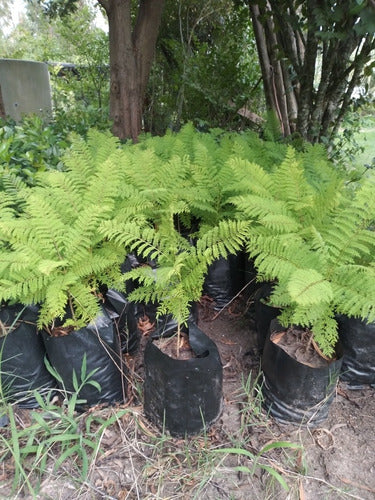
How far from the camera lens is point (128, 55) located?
4.48 m

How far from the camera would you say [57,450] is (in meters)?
1.62

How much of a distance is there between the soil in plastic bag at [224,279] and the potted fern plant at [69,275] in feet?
3.02

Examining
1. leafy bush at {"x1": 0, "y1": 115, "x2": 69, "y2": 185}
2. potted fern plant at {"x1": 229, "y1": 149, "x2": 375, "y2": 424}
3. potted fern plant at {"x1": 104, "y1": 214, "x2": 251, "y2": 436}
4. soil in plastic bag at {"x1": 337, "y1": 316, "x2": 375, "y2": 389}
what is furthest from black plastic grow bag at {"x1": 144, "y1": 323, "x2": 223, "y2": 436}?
leafy bush at {"x1": 0, "y1": 115, "x2": 69, "y2": 185}

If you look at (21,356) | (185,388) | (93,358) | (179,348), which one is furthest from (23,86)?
(185,388)

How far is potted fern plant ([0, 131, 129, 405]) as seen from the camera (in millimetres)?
1532

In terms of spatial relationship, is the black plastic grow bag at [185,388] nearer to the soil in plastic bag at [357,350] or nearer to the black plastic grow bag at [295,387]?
the black plastic grow bag at [295,387]

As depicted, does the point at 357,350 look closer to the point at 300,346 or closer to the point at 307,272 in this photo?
the point at 300,346

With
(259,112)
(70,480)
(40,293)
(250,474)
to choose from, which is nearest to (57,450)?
(70,480)

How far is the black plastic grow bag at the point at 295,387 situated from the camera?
5.30 feet

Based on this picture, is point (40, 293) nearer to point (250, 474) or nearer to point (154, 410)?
point (154, 410)

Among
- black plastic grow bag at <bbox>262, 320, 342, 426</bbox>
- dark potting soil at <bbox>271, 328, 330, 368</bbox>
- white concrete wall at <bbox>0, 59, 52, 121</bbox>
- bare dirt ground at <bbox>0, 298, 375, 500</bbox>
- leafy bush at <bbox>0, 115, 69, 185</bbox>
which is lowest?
bare dirt ground at <bbox>0, 298, 375, 500</bbox>

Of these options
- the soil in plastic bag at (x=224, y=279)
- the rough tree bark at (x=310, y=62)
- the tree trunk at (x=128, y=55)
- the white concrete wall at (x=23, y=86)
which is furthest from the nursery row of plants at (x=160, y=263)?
the white concrete wall at (x=23, y=86)

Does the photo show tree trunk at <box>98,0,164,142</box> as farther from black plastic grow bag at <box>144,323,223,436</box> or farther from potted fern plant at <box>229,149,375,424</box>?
black plastic grow bag at <box>144,323,223,436</box>

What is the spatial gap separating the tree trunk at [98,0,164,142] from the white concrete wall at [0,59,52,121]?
387cm
